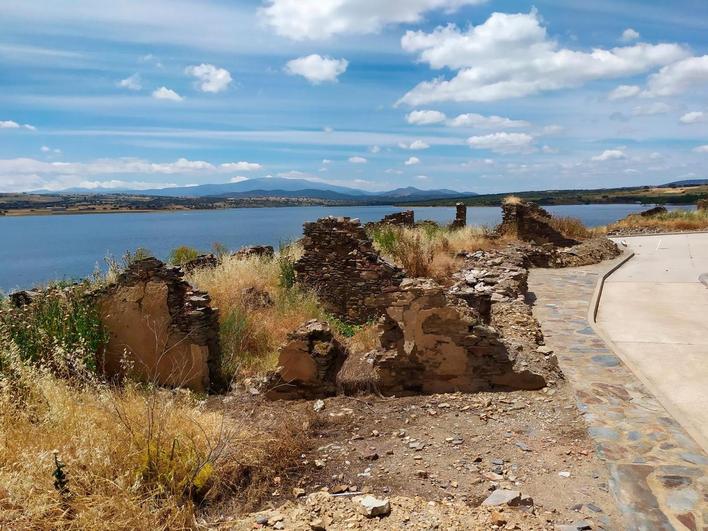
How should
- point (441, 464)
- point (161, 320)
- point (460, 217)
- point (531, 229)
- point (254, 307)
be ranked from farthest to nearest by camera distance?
1. point (460, 217)
2. point (531, 229)
3. point (254, 307)
4. point (161, 320)
5. point (441, 464)

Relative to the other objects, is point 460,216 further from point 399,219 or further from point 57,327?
point 57,327

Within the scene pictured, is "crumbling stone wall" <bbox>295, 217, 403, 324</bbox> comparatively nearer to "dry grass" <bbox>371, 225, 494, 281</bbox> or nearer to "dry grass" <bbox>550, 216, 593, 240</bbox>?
"dry grass" <bbox>371, 225, 494, 281</bbox>

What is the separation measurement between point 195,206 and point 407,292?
131 m

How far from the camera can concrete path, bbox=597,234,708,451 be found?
575 cm

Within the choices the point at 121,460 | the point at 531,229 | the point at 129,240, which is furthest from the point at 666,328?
the point at 129,240

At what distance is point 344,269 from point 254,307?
2.18 metres

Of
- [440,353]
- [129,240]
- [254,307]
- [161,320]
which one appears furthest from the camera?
[129,240]

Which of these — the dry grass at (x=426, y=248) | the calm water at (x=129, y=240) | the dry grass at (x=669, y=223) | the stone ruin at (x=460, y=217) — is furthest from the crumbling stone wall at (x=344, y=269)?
the dry grass at (x=669, y=223)

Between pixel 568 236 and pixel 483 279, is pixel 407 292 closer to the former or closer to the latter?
pixel 483 279

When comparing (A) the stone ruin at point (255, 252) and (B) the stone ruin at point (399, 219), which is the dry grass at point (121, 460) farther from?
(B) the stone ruin at point (399, 219)

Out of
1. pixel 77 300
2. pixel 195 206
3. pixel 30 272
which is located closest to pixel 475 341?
pixel 77 300

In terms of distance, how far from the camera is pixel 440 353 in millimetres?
6215

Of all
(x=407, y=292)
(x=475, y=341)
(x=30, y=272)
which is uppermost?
(x=407, y=292)

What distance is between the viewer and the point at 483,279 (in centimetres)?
1116
